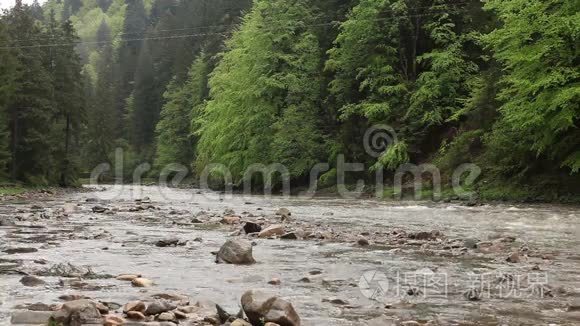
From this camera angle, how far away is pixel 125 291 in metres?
7.75

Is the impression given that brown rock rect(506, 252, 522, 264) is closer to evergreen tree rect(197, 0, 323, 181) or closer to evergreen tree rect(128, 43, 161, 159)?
evergreen tree rect(197, 0, 323, 181)

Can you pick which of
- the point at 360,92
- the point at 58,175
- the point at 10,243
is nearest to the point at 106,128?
the point at 58,175

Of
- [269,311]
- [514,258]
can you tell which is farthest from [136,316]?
[514,258]

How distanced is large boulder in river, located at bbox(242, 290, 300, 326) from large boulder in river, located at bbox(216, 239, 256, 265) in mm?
4023

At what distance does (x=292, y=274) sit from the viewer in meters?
9.16

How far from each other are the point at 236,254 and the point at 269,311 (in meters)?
4.33

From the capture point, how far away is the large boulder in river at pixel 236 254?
1023 cm

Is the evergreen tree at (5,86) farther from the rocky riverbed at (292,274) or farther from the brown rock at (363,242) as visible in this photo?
the brown rock at (363,242)

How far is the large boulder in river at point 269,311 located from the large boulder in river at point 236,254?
402 cm

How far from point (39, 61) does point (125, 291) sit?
4380 centimetres

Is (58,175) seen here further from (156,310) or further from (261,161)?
(156,310)

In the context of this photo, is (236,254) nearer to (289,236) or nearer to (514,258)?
(289,236)

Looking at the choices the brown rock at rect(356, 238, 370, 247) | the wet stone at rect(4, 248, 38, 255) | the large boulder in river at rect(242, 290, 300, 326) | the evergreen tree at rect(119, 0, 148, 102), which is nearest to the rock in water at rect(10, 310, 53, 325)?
the large boulder in river at rect(242, 290, 300, 326)

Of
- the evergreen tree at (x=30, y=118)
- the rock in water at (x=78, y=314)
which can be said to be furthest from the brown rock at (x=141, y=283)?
the evergreen tree at (x=30, y=118)
